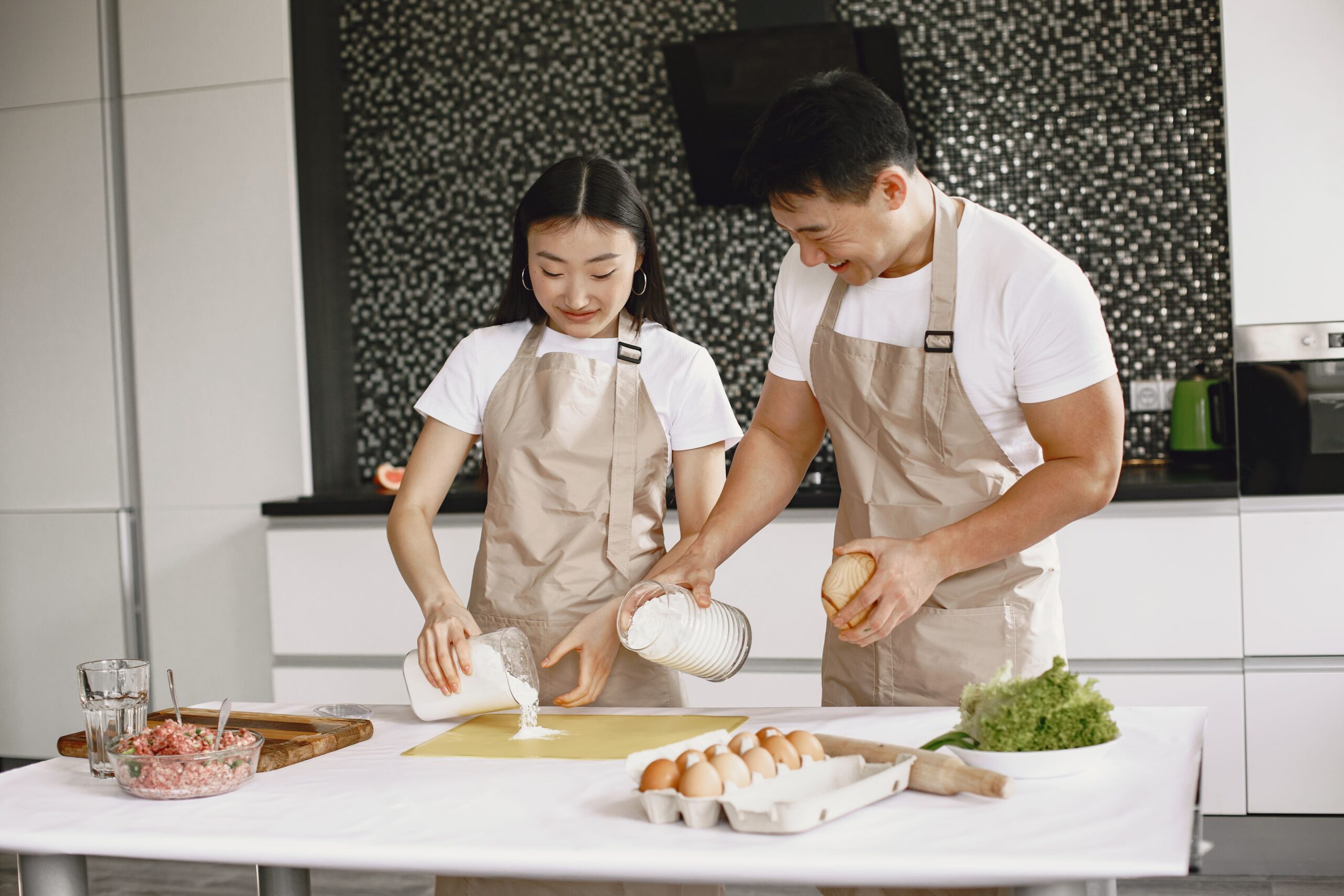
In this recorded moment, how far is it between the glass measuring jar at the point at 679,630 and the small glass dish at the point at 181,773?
419 millimetres

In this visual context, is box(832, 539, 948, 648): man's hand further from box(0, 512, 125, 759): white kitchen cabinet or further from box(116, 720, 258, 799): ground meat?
box(0, 512, 125, 759): white kitchen cabinet

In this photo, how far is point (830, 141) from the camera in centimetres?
141

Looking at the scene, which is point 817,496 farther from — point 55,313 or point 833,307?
point 55,313

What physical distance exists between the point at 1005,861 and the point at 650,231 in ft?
3.52

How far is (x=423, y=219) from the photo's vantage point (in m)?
3.51

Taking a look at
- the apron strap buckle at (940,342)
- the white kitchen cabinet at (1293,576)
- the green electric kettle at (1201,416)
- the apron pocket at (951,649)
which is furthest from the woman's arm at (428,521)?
the green electric kettle at (1201,416)

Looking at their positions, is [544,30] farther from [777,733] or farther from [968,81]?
[777,733]

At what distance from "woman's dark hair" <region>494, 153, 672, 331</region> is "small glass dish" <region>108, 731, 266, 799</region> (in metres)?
0.81

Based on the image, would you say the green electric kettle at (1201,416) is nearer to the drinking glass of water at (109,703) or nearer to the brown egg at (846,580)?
the brown egg at (846,580)

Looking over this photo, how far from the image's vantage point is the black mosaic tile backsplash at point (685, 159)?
10.1ft

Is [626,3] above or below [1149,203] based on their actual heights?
above

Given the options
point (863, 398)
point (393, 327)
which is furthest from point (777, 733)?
point (393, 327)

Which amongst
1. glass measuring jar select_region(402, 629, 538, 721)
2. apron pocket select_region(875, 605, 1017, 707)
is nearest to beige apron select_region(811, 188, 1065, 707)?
apron pocket select_region(875, 605, 1017, 707)

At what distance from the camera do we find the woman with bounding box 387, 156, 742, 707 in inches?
65.9
